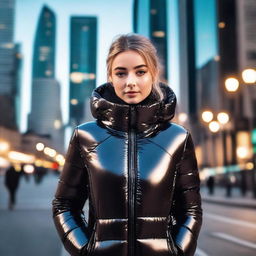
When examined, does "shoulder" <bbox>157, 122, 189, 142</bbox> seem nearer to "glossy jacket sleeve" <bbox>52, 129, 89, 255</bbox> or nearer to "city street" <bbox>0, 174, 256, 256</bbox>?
"glossy jacket sleeve" <bbox>52, 129, 89, 255</bbox>

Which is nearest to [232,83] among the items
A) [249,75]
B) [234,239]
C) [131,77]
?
[249,75]

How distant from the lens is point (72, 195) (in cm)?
199

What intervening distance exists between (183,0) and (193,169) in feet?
395

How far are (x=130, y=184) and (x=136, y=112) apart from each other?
14.0 inches

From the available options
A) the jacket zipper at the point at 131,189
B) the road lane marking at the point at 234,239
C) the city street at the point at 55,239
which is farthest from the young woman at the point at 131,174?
the road lane marking at the point at 234,239

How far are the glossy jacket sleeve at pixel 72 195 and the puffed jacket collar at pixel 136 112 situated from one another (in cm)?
17

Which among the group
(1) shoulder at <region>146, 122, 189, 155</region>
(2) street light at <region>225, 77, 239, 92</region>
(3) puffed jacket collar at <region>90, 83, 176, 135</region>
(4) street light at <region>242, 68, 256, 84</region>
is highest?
(4) street light at <region>242, 68, 256, 84</region>

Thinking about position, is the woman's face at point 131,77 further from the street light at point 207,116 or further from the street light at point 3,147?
the street light at point 3,147

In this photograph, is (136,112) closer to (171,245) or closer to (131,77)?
(131,77)

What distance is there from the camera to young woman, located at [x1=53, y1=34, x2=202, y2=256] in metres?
1.81

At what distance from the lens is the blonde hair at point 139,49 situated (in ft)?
6.38

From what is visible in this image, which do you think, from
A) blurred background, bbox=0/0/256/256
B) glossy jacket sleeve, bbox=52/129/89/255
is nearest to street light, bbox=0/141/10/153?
blurred background, bbox=0/0/256/256

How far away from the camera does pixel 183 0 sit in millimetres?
115438

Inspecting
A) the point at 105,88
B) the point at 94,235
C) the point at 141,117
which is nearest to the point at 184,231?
the point at 94,235
